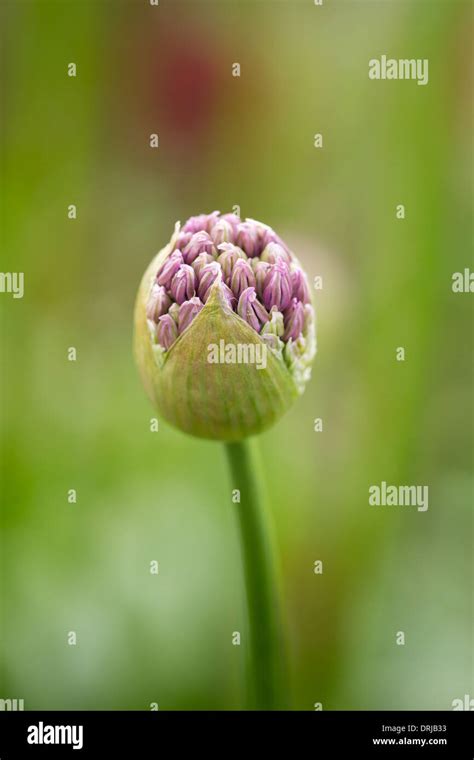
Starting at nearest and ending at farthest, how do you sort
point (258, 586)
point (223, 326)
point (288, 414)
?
1. point (223, 326)
2. point (258, 586)
3. point (288, 414)

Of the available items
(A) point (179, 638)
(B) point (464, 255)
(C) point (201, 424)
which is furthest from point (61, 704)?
(B) point (464, 255)

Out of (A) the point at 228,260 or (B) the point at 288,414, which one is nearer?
(A) the point at 228,260

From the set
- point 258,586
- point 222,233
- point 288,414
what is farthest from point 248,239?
point 288,414

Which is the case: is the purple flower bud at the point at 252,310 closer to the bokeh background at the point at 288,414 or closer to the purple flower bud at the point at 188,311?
the purple flower bud at the point at 188,311

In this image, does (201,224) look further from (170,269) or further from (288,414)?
(288,414)

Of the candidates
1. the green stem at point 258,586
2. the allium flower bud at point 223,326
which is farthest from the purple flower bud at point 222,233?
the green stem at point 258,586

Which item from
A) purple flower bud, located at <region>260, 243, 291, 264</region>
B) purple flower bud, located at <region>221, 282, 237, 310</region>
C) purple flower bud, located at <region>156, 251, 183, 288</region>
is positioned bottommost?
purple flower bud, located at <region>221, 282, 237, 310</region>

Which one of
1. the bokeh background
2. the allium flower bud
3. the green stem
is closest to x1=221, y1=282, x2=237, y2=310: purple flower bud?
the allium flower bud

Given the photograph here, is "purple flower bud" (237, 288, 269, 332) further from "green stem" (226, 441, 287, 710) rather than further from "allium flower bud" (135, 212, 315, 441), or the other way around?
"green stem" (226, 441, 287, 710)
